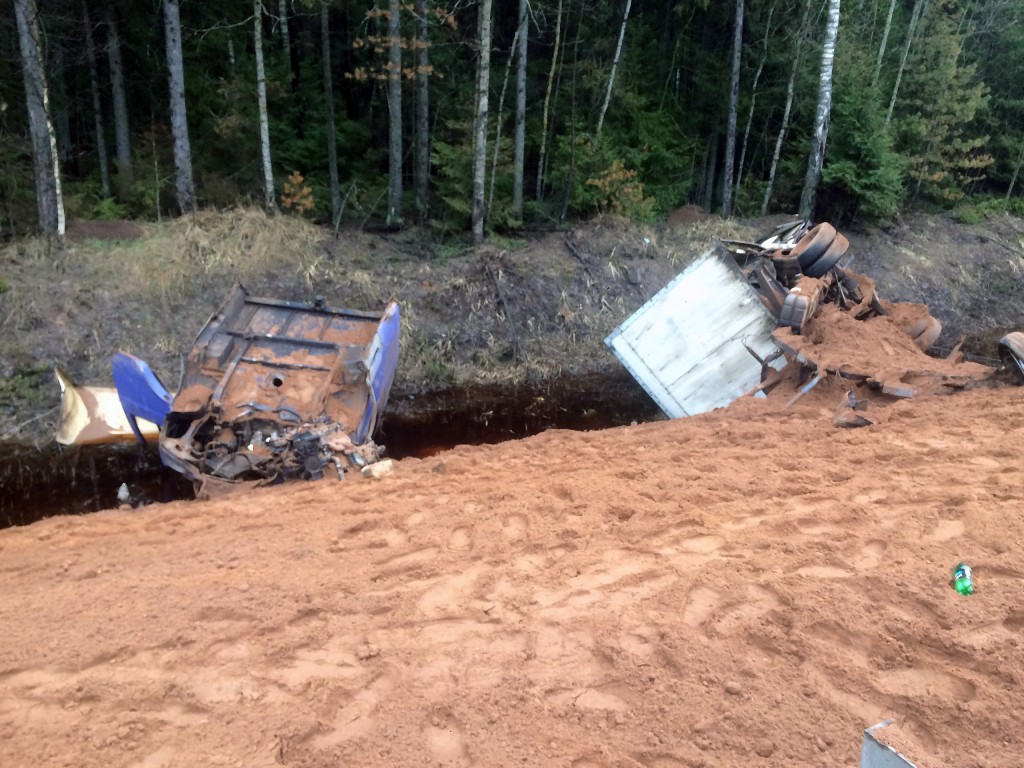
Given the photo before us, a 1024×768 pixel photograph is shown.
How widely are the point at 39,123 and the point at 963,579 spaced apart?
14.4 meters

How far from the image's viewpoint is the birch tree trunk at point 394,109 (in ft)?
46.8

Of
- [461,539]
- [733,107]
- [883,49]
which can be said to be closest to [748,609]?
[461,539]

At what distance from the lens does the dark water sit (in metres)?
9.19

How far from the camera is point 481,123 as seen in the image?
14.4 m

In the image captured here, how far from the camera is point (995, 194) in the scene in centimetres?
2273

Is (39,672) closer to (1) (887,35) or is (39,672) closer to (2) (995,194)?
(1) (887,35)

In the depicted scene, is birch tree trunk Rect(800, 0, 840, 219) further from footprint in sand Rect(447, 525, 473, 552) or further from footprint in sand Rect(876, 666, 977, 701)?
footprint in sand Rect(876, 666, 977, 701)

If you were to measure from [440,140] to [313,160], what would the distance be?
3.25 metres

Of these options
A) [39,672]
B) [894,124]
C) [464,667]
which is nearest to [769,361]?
[464,667]

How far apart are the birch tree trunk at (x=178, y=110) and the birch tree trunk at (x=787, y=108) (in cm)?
1357

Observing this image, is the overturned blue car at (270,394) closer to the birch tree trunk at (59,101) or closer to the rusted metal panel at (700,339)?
the rusted metal panel at (700,339)

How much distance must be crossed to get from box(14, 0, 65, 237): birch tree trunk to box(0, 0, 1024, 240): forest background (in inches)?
5.6

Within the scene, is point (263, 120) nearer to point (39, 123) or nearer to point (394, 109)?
point (394, 109)

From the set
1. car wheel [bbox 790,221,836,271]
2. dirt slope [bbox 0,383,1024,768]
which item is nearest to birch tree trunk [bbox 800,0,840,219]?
car wheel [bbox 790,221,836,271]
